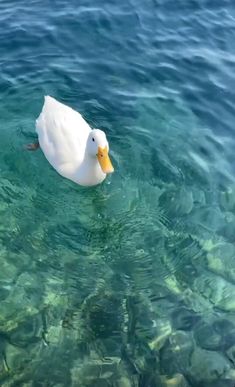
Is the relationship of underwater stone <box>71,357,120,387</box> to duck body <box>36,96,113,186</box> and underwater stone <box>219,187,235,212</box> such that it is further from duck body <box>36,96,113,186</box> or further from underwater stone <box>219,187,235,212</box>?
underwater stone <box>219,187,235,212</box>

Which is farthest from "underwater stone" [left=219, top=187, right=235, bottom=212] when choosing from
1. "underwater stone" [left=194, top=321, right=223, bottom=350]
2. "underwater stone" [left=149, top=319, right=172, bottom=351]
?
"underwater stone" [left=149, top=319, right=172, bottom=351]

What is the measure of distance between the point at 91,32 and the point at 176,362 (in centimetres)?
843

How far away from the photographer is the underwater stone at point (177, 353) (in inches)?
277

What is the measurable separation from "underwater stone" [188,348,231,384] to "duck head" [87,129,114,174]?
2.87 m

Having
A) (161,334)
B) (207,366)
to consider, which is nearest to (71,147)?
(161,334)

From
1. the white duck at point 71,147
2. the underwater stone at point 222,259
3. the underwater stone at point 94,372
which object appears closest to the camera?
the underwater stone at point 94,372

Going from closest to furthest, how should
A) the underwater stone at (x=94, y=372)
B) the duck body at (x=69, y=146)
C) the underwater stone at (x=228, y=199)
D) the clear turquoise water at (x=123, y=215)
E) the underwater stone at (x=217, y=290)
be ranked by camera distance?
the underwater stone at (x=94, y=372) < the clear turquoise water at (x=123, y=215) < the underwater stone at (x=217, y=290) < the duck body at (x=69, y=146) < the underwater stone at (x=228, y=199)

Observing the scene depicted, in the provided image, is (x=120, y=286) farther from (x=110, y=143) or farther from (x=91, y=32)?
(x=91, y=32)

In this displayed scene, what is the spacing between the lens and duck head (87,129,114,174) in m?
8.28

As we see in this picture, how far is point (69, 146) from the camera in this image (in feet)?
29.8

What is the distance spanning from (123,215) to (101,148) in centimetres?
113

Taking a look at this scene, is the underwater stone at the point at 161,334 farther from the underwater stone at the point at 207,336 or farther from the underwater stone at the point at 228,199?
the underwater stone at the point at 228,199

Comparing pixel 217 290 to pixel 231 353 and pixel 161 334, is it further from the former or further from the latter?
pixel 161 334

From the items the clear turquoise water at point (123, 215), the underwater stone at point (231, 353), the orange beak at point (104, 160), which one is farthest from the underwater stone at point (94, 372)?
the orange beak at point (104, 160)
